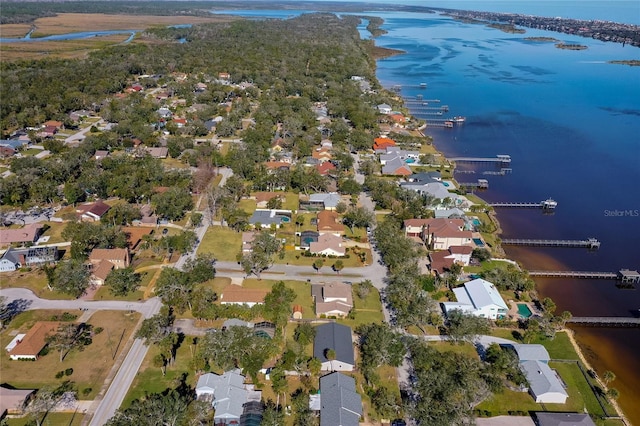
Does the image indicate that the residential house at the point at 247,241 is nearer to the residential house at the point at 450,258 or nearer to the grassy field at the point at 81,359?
the grassy field at the point at 81,359

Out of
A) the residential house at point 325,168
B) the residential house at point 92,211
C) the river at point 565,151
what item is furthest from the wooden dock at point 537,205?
the residential house at point 92,211

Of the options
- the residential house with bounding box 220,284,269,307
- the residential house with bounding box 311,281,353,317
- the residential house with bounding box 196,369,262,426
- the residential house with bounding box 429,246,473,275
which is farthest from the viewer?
the residential house with bounding box 429,246,473,275

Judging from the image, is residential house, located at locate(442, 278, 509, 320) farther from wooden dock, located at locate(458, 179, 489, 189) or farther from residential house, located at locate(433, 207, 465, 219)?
wooden dock, located at locate(458, 179, 489, 189)

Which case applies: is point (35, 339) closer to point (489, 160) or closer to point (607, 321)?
point (607, 321)

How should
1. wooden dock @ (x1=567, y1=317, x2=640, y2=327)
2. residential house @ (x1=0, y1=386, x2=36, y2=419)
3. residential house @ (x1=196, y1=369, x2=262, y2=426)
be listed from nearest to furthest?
residential house @ (x1=196, y1=369, x2=262, y2=426), residential house @ (x1=0, y1=386, x2=36, y2=419), wooden dock @ (x1=567, y1=317, x2=640, y2=327)

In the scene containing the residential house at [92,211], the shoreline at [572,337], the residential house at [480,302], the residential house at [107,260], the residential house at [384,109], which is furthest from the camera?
the residential house at [384,109]

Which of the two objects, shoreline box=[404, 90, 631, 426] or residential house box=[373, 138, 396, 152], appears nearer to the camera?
shoreline box=[404, 90, 631, 426]

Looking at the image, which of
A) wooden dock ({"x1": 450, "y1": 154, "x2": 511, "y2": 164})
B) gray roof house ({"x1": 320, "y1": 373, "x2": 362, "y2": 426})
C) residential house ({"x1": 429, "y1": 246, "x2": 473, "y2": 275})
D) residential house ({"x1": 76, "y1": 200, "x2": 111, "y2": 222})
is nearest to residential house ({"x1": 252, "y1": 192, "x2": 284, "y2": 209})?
residential house ({"x1": 76, "y1": 200, "x2": 111, "y2": 222})

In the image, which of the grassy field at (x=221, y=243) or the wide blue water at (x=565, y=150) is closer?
the wide blue water at (x=565, y=150)

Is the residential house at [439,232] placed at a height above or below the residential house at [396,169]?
below
